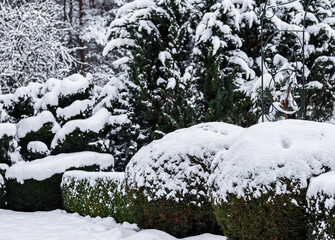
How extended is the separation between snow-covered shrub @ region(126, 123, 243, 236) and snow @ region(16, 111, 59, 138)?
556cm

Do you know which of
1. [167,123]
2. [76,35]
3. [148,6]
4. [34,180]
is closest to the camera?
[167,123]

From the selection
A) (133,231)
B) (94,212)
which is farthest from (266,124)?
(94,212)

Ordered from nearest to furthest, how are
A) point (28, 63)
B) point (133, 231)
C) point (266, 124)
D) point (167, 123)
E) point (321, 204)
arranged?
point (321, 204) < point (266, 124) < point (133, 231) < point (167, 123) < point (28, 63)

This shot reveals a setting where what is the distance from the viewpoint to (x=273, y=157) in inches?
140

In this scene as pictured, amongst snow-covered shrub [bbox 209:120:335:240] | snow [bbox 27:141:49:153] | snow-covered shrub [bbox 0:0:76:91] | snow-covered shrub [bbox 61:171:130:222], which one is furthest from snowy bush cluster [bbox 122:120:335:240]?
snow-covered shrub [bbox 0:0:76:91]

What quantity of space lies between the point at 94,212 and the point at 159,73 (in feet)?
12.0

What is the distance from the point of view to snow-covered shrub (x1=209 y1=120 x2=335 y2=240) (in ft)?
11.1

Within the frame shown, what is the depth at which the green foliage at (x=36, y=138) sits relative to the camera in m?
10.3

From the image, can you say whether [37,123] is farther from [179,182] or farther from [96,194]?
[179,182]

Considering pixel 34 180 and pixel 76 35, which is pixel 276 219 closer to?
pixel 34 180

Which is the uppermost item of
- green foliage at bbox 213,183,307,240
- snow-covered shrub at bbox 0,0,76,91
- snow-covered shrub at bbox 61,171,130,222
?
snow-covered shrub at bbox 0,0,76,91

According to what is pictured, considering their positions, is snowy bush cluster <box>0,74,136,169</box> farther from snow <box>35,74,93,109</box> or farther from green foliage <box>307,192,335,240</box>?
green foliage <box>307,192,335,240</box>

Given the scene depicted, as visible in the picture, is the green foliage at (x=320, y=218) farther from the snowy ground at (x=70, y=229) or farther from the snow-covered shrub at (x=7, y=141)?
the snow-covered shrub at (x=7, y=141)

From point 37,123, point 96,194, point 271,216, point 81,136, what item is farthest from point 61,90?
point 271,216
